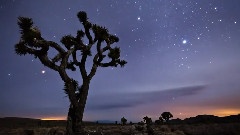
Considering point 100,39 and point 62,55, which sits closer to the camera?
point 62,55

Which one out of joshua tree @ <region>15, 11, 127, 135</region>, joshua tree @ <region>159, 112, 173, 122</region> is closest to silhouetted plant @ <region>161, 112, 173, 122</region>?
joshua tree @ <region>159, 112, 173, 122</region>

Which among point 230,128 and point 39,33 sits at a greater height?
point 39,33

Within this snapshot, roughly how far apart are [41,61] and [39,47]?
0.80 metres

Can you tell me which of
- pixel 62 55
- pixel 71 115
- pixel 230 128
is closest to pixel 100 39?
pixel 62 55

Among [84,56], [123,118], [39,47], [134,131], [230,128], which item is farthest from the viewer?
[123,118]

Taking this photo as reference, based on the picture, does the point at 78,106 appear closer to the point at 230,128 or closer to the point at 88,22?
the point at 88,22

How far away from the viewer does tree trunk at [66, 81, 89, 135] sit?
1546 centimetres

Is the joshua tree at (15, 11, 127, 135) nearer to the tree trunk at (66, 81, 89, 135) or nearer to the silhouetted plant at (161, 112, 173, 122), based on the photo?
the tree trunk at (66, 81, 89, 135)

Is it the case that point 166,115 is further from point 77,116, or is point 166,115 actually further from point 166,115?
point 77,116

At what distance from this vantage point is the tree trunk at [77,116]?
15461mm

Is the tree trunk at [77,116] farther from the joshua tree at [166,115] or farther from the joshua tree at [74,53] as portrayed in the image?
the joshua tree at [166,115]

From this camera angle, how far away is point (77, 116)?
15.7m

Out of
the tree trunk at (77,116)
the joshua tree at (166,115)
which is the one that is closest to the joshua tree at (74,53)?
the tree trunk at (77,116)

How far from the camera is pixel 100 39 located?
1733 centimetres
